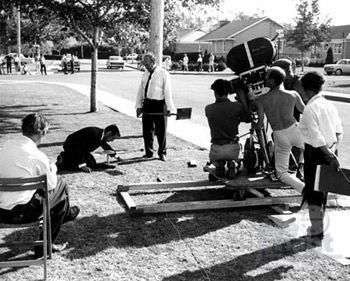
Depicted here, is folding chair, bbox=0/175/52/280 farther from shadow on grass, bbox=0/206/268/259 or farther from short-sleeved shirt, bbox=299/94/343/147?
short-sleeved shirt, bbox=299/94/343/147

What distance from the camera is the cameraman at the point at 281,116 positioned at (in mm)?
6266

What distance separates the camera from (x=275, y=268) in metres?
4.63

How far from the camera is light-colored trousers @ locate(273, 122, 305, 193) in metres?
6.34

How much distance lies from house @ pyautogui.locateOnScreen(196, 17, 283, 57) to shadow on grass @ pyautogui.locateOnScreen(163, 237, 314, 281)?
67.2m

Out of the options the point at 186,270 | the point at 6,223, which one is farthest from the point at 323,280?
the point at 6,223

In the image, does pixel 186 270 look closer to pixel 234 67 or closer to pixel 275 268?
pixel 275 268

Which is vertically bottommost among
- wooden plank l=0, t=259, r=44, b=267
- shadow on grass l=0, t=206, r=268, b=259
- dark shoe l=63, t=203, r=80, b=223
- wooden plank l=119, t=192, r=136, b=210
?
shadow on grass l=0, t=206, r=268, b=259

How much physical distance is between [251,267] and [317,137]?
4.58 feet

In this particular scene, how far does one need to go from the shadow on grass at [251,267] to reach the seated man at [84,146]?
3.76 metres

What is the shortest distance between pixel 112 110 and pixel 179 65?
34.3 meters

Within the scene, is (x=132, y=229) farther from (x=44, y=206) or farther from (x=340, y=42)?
(x=340, y=42)

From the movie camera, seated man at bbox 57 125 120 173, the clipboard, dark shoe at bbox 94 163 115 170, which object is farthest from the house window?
the clipboard

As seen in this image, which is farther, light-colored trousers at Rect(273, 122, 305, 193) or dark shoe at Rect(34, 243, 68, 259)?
light-colored trousers at Rect(273, 122, 305, 193)

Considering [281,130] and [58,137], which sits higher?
[281,130]
